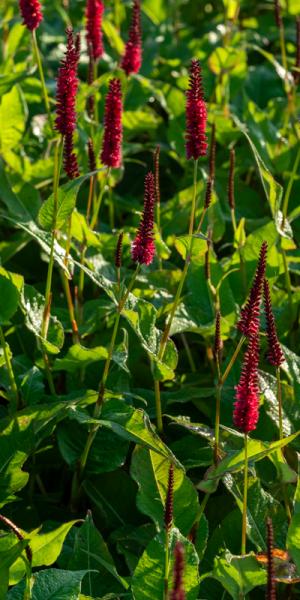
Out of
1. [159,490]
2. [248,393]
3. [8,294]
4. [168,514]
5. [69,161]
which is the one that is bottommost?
[159,490]

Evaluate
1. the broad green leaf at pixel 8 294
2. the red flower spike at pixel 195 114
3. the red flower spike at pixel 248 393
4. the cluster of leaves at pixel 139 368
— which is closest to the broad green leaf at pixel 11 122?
the cluster of leaves at pixel 139 368

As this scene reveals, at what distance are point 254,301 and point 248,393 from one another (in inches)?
8.1

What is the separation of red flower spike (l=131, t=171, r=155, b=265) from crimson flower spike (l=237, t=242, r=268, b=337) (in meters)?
0.25

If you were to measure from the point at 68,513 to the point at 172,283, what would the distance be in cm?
78

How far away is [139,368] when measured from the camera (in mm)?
3092

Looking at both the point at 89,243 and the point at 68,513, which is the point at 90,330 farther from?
the point at 68,513

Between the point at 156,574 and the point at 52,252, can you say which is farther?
the point at 52,252

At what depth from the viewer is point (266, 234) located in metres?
2.99

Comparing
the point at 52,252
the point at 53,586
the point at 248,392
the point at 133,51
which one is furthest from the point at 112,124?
the point at 53,586

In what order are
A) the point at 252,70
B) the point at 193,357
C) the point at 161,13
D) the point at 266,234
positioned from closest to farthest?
the point at 266,234
the point at 193,357
the point at 252,70
the point at 161,13

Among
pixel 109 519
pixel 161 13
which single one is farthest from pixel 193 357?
pixel 161 13

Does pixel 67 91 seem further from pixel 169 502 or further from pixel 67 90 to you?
pixel 169 502

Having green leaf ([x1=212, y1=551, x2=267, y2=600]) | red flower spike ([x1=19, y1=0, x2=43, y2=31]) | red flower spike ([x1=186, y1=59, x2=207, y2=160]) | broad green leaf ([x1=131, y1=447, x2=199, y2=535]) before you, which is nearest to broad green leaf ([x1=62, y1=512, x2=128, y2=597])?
broad green leaf ([x1=131, y1=447, x2=199, y2=535])

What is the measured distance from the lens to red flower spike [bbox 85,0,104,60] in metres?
3.15
